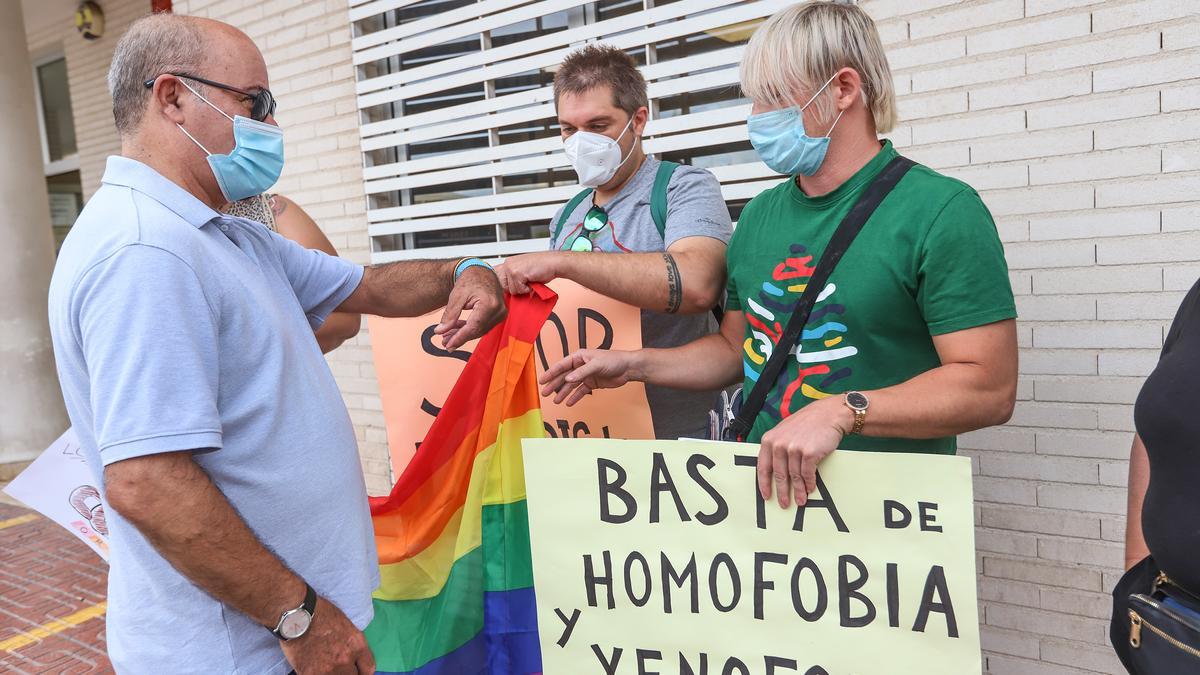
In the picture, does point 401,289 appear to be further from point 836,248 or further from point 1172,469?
point 1172,469

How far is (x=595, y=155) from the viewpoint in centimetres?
254

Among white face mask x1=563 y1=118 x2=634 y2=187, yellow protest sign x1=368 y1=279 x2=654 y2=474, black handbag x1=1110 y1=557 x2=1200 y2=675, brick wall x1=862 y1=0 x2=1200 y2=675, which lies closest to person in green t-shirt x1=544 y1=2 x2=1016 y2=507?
yellow protest sign x1=368 y1=279 x2=654 y2=474

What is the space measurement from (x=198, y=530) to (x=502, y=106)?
3385 millimetres

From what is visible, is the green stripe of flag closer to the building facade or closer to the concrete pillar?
the building facade

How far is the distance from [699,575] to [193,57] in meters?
1.47

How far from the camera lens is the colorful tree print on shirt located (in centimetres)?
185

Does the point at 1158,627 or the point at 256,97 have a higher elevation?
the point at 256,97

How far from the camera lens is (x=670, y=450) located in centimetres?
175

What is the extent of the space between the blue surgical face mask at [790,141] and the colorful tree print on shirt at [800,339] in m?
0.20

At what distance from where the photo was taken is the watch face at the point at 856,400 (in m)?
1.64

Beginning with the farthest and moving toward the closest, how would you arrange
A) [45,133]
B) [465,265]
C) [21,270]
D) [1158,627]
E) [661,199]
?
[45,133]
[21,270]
[661,199]
[465,265]
[1158,627]

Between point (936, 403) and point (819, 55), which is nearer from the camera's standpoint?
point (936, 403)

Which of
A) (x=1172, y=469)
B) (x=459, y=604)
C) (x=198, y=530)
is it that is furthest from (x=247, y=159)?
(x=1172, y=469)

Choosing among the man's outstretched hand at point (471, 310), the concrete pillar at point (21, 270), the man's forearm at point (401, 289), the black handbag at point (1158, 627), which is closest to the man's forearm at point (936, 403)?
the black handbag at point (1158, 627)
